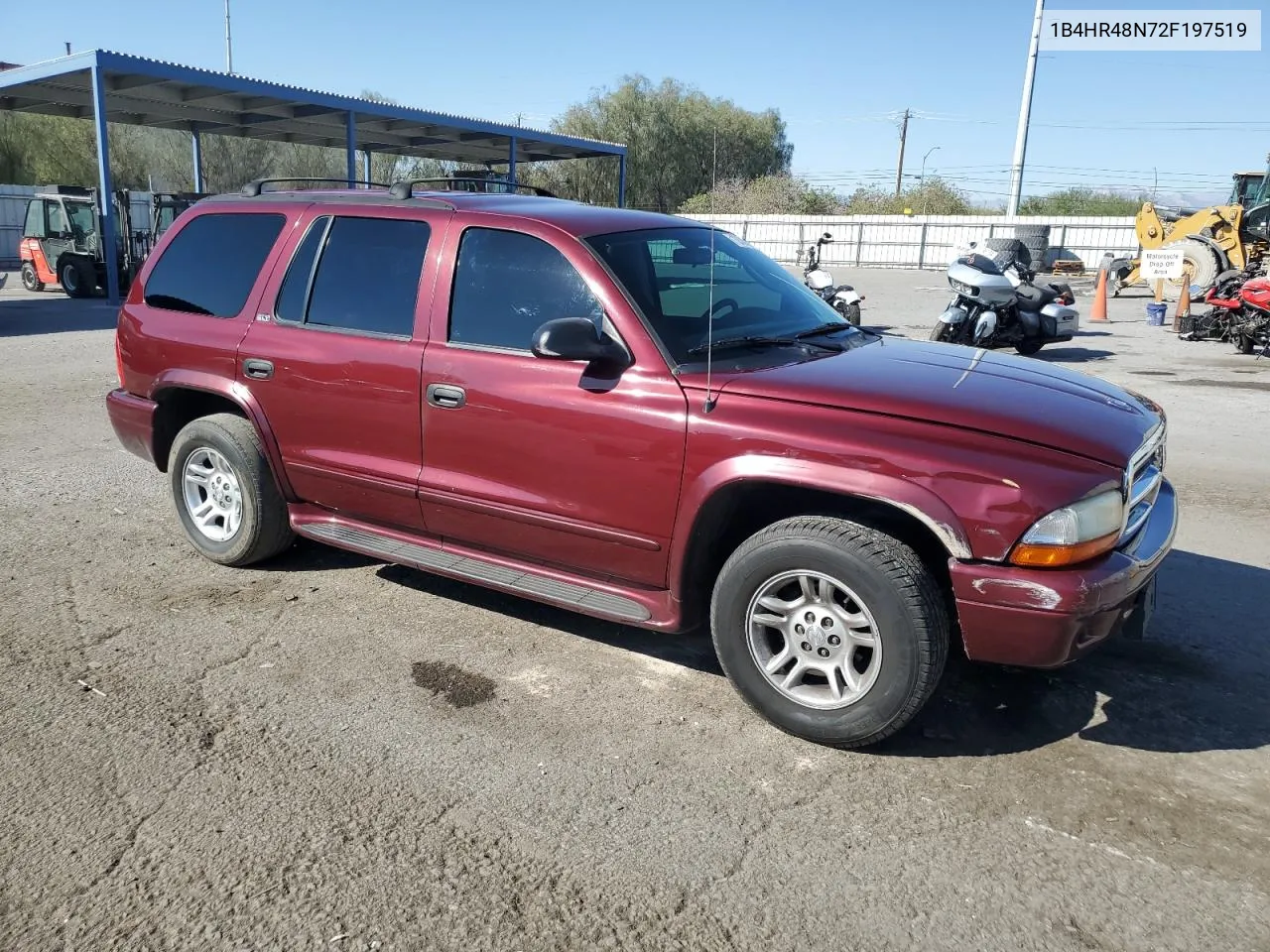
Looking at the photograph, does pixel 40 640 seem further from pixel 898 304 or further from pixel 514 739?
pixel 898 304

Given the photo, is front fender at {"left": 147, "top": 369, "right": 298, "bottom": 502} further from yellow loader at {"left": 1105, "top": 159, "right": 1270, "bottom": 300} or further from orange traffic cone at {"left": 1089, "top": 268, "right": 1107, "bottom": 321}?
yellow loader at {"left": 1105, "top": 159, "right": 1270, "bottom": 300}

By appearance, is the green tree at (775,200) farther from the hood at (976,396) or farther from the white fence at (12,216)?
the hood at (976,396)

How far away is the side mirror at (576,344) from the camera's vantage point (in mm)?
3494

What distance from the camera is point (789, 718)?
341 centimetres

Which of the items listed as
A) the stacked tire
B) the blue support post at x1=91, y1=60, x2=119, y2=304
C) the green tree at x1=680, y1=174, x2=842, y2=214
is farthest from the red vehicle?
the green tree at x1=680, y1=174, x2=842, y2=214

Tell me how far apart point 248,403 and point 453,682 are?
1848 mm

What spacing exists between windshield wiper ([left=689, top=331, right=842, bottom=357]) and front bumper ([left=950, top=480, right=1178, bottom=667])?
1256 millimetres

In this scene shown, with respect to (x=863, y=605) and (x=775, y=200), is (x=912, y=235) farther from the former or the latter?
(x=863, y=605)

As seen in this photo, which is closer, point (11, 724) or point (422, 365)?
point (11, 724)

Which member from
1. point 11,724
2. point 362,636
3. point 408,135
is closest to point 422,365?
point 362,636

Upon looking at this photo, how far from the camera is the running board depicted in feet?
12.2

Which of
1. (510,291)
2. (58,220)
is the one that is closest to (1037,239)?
(58,220)

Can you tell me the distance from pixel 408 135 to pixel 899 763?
95.3ft

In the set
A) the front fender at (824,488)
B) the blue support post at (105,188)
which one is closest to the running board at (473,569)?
the front fender at (824,488)
